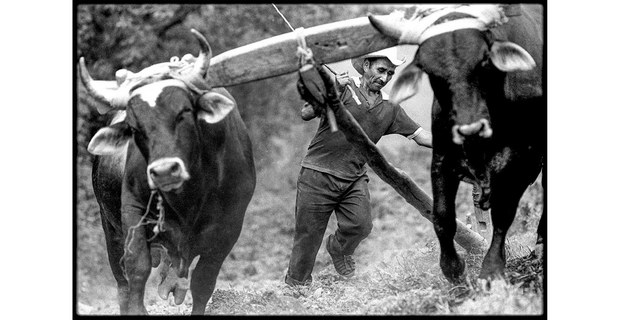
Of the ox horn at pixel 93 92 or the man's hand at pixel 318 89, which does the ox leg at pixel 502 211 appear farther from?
the ox horn at pixel 93 92

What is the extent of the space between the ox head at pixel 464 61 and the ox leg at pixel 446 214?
477 millimetres

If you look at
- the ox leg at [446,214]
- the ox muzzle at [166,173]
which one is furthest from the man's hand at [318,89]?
the ox muzzle at [166,173]

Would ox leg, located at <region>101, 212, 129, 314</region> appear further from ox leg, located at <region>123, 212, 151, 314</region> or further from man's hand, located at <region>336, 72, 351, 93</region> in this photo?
man's hand, located at <region>336, 72, 351, 93</region>

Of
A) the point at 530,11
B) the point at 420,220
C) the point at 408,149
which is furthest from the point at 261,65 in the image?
the point at 408,149

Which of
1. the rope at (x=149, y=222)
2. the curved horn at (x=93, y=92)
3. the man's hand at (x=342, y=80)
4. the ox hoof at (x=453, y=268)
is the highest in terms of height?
the curved horn at (x=93, y=92)

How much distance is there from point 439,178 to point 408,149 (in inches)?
358

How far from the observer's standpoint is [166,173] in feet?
19.1

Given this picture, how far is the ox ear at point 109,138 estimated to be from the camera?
20.8 feet

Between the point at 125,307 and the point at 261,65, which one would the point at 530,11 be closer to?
the point at 261,65

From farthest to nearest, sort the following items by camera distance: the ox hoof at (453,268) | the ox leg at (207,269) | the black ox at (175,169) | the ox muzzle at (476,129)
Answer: the ox leg at (207,269) → the ox hoof at (453,268) → the black ox at (175,169) → the ox muzzle at (476,129)

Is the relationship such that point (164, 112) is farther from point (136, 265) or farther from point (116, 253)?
point (116, 253)

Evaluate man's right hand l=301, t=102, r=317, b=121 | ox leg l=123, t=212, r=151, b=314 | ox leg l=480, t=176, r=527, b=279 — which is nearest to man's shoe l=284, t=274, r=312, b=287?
man's right hand l=301, t=102, r=317, b=121

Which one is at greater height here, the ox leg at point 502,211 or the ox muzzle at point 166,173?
the ox muzzle at point 166,173

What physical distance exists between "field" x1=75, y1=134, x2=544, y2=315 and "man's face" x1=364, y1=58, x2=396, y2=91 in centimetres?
149
